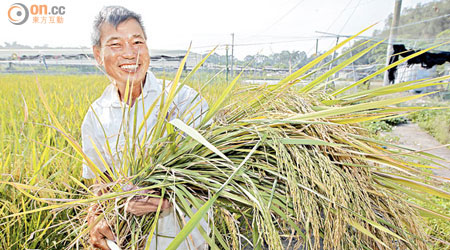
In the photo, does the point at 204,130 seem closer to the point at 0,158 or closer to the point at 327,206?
the point at 327,206

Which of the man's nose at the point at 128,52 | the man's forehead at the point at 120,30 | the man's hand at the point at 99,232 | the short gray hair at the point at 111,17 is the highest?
the short gray hair at the point at 111,17

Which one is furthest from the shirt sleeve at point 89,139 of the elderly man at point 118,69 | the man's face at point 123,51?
the man's face at point 123,51

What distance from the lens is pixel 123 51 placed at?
3.95ft

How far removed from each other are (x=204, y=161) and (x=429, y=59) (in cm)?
909

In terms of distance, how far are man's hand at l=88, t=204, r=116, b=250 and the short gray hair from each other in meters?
0.78

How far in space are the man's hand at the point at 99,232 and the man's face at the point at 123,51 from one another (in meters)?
0.59

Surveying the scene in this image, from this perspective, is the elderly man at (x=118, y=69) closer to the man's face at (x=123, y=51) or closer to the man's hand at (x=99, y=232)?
the man's face at (x=123, y=51)

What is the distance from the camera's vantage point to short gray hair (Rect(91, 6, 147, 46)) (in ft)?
3.92

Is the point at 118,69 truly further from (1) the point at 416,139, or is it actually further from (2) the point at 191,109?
(1) the point at 416,139

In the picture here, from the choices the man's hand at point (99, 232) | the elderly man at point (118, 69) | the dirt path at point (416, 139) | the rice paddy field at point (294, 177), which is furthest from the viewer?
the dirt path at point (416, 139)

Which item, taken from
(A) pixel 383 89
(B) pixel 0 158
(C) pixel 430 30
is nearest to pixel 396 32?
(C) pixel 430 30

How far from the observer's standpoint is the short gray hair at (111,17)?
1.20 meters

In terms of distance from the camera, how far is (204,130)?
862 mm

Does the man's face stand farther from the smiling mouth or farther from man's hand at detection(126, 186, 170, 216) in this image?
man's hand at detection(126, 186, 170, 216)
